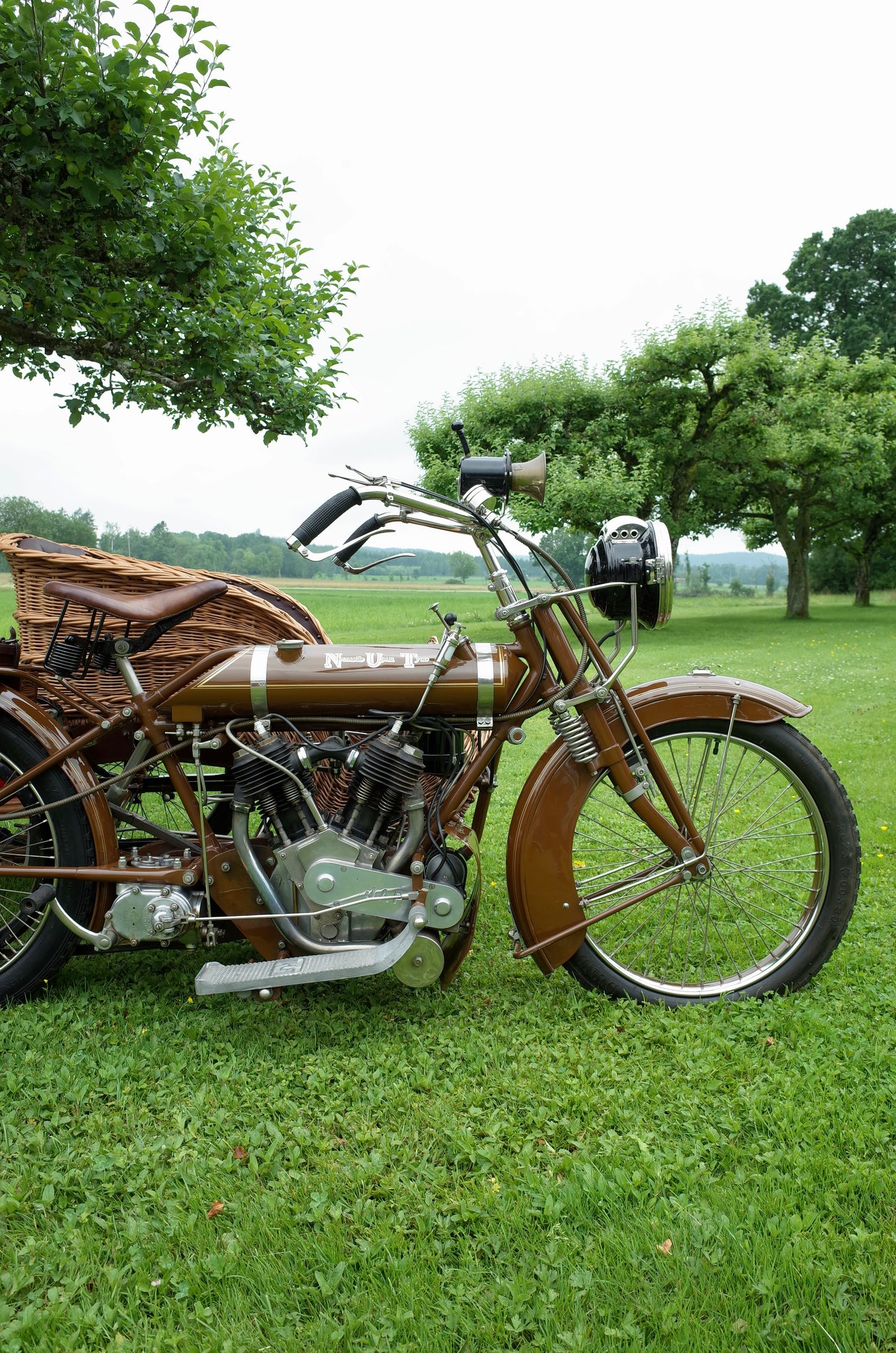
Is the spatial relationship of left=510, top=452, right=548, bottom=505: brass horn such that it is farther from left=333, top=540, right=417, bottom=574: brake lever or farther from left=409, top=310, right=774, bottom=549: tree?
left=409, top=310, right=774, bottom=549: tree

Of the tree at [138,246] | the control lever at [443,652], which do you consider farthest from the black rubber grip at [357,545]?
the tree at [138,246]

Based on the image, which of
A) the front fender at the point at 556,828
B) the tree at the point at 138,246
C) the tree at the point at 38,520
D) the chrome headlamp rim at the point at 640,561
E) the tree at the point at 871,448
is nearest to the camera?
the chrome headlamp rim at the point at 640,561

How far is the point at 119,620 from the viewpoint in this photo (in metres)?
2.85

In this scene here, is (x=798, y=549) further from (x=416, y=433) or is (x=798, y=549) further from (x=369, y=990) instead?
(x=369, y=990)

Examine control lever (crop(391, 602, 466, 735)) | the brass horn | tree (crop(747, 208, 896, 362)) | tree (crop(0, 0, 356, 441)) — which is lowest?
control lever (crop(391, 602, 466, 735))

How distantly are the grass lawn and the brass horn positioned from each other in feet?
5.38

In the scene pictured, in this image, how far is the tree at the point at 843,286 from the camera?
1309 inches

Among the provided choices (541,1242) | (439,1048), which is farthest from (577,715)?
(541,1242)

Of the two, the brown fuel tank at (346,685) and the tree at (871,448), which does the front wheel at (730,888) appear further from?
the tree at (871,448)

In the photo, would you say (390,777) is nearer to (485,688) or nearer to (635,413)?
(485,688)

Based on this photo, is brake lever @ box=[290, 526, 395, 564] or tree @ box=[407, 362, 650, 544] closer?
brake lever @ box=[290, 526, 395, 564]

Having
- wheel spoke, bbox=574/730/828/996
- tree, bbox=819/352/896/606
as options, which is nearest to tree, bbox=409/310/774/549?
tree, bbox=819/352/896/606

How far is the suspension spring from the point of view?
270 cm

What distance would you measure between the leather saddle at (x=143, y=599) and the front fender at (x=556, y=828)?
1182 mm
